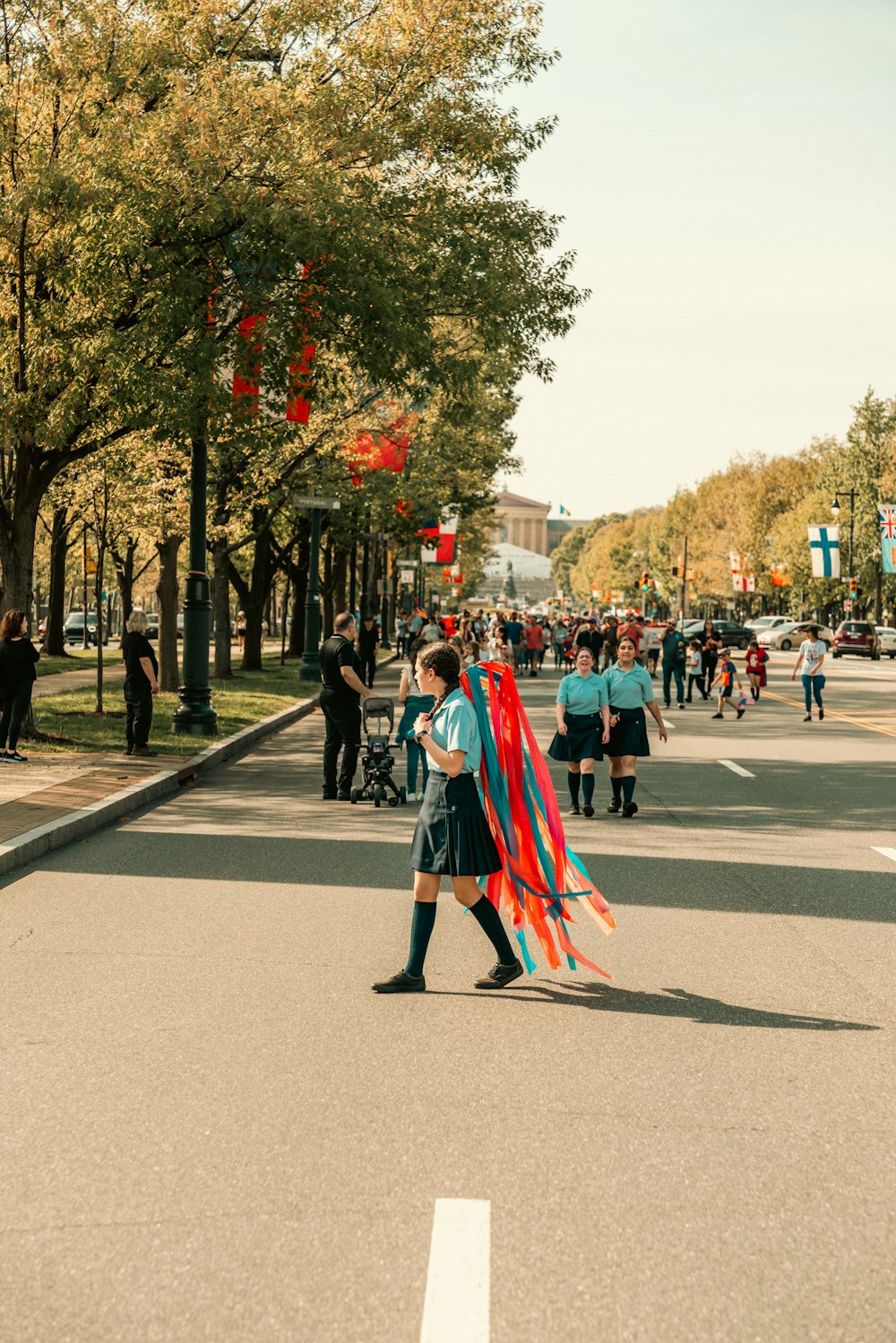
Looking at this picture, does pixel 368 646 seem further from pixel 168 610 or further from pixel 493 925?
pixel 493 925

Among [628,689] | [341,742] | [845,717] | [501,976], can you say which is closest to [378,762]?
[341,742]

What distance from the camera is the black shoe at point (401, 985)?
690cm

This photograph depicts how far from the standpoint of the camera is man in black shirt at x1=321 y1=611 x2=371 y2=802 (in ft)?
48.1

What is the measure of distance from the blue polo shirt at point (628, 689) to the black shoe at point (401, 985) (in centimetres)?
762

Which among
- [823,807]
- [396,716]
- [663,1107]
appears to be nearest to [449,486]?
[396,716]

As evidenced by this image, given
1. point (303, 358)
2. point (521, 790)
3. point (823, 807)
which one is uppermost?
point (303, 358)

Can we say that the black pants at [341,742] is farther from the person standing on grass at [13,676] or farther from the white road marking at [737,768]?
the white road marking at [737,768]

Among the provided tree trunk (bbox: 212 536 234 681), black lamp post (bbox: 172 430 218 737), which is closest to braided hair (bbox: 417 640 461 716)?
Result: black lamp post (bbox: 172 430 218 737)

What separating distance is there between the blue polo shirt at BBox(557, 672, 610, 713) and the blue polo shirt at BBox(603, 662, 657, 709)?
0.15m

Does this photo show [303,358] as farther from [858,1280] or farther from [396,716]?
[858,1280]

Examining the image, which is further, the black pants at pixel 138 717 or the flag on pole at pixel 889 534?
the flag on pole at pixel 889 534

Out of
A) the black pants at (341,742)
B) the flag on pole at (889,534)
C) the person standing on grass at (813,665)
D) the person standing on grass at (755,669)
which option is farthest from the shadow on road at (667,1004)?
the flag on pole at (889,534)

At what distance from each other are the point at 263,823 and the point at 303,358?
6.60 metres

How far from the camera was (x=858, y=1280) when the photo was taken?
3.79m
